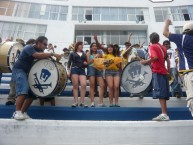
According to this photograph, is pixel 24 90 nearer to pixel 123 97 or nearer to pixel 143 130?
pixel 143 130

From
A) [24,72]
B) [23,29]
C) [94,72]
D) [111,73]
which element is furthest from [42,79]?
[23,29]

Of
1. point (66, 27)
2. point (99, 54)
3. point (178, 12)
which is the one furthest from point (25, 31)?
point (99, 54)

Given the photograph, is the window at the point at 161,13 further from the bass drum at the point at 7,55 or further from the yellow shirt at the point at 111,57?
the bass drum at the point at 7,55

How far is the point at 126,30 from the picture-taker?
101ft

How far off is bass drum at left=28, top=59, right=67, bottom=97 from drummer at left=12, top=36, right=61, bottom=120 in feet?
0.43

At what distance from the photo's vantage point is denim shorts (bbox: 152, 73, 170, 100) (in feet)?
14.5

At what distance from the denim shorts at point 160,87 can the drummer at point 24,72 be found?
5.64 feet

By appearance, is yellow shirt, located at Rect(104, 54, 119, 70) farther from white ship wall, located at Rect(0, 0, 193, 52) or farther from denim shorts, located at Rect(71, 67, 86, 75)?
white ship wall, located at Rect(0, 0, 193, 52)

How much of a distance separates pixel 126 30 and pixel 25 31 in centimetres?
1110

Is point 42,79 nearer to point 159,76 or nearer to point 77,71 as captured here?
point 77,71

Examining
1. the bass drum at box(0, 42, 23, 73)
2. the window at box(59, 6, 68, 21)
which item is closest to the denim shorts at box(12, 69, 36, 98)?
the bass drum at box(0, 42, 23, 73)

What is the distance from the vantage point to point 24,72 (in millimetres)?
4902

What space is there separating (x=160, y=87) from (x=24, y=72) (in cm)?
241

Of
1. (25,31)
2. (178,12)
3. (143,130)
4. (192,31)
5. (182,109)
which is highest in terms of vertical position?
(178,12)
